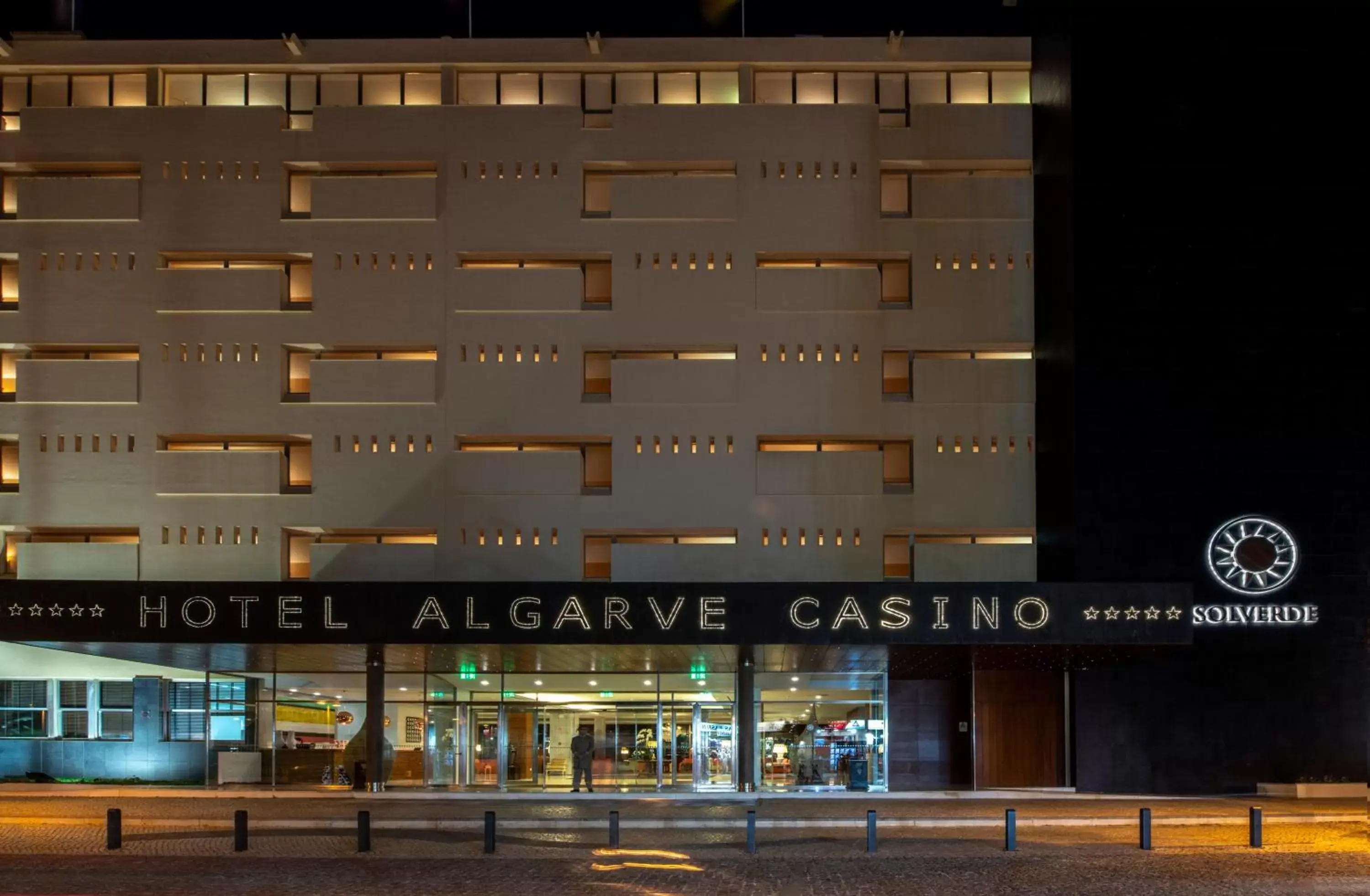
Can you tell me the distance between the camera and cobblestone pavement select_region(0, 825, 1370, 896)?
19969 mm

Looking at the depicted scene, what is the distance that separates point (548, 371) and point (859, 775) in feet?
43.4

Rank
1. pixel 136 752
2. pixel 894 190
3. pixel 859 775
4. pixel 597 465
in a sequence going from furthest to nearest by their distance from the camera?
pixel 136 752 → pixel 894 190 → pixel 597 465 → pixel 859 775

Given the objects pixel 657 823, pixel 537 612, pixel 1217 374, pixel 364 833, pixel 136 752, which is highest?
pixel 1217 374

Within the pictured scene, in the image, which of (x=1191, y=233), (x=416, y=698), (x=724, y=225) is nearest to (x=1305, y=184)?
(x=1191, y=233)

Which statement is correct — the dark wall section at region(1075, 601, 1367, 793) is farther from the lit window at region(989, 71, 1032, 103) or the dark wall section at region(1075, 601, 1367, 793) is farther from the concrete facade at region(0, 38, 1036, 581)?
the lit window at region(989, 71, 1032, 103)

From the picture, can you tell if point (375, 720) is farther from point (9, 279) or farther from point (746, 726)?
point (9, 279)

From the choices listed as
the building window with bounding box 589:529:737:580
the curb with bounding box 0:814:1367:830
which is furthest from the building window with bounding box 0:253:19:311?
the building window with bounding box 589:529:737:580

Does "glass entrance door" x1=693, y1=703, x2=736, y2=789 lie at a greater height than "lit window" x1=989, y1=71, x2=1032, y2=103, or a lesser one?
lesser

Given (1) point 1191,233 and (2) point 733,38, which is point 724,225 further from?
(1) point 1191,233

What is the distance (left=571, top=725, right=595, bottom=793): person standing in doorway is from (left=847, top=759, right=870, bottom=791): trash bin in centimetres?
666

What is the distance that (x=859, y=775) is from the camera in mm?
38812

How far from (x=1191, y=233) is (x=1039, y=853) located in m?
18.3

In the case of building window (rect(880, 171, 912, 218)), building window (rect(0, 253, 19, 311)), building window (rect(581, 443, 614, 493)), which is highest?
building window (rect(880, 171, 912, 218))

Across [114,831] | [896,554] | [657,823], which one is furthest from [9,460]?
[896,554]
